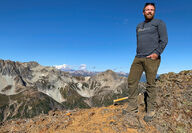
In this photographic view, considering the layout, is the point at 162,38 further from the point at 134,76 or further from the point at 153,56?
the point at 134,76

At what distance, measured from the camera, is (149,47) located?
8570 mm

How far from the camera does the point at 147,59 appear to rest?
860 centimetres

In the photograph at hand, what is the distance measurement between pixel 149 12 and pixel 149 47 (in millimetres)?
1954

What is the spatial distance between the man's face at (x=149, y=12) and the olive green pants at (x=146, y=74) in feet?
7.95

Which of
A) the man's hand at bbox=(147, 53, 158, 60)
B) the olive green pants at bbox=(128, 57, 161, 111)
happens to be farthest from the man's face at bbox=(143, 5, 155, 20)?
the olive green pants at bbox=(128, 57, 161, 111)

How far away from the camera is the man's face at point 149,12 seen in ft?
27.6

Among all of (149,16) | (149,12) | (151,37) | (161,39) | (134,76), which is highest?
(149,12)

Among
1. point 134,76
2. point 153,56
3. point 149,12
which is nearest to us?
point 153,56

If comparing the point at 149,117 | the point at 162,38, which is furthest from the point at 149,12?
the point at 149,117

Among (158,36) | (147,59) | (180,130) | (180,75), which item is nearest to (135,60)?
(147,59)

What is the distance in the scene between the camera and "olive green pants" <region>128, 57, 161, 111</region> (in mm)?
8664

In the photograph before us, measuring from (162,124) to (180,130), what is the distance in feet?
3.17

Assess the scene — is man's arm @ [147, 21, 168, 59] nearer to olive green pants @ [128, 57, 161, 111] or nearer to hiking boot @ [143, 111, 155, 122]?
olive green pants @ [128, 57, 161, 111]

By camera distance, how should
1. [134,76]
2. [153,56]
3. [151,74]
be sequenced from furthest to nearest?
[134,76] → [151,74] → [153,56]
